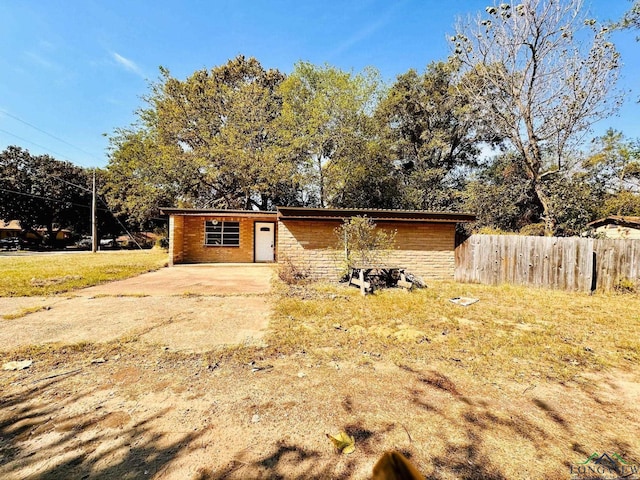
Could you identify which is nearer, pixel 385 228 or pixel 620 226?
pixel 385 228

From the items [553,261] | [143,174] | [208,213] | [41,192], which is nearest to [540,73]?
[553,261]

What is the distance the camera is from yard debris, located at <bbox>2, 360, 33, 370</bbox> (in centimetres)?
322

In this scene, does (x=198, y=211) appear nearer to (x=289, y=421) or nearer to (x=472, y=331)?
(x=472, y=331)

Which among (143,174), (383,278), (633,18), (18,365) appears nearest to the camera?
(18,365)

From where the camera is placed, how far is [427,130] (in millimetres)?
19500

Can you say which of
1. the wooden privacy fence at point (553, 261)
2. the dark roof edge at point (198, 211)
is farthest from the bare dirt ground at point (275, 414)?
the dark roof edge at point (198, 211)

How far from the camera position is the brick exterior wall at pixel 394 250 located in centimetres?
955

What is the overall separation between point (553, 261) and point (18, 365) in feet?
38.3

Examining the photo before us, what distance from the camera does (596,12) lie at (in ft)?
35.9

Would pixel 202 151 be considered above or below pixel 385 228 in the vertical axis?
above

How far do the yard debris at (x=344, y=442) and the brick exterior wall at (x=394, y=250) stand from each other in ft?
24.1

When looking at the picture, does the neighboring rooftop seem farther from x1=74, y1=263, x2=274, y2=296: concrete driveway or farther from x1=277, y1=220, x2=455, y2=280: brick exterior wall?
x1=74, y1=263, x2=274, y2=296: concrete driveway

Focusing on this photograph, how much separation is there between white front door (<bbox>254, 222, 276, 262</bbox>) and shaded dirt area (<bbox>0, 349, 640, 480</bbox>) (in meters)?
11.5

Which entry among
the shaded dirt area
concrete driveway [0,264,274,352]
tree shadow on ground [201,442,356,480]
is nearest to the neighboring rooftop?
concrete driveway [0,264,274,352]
